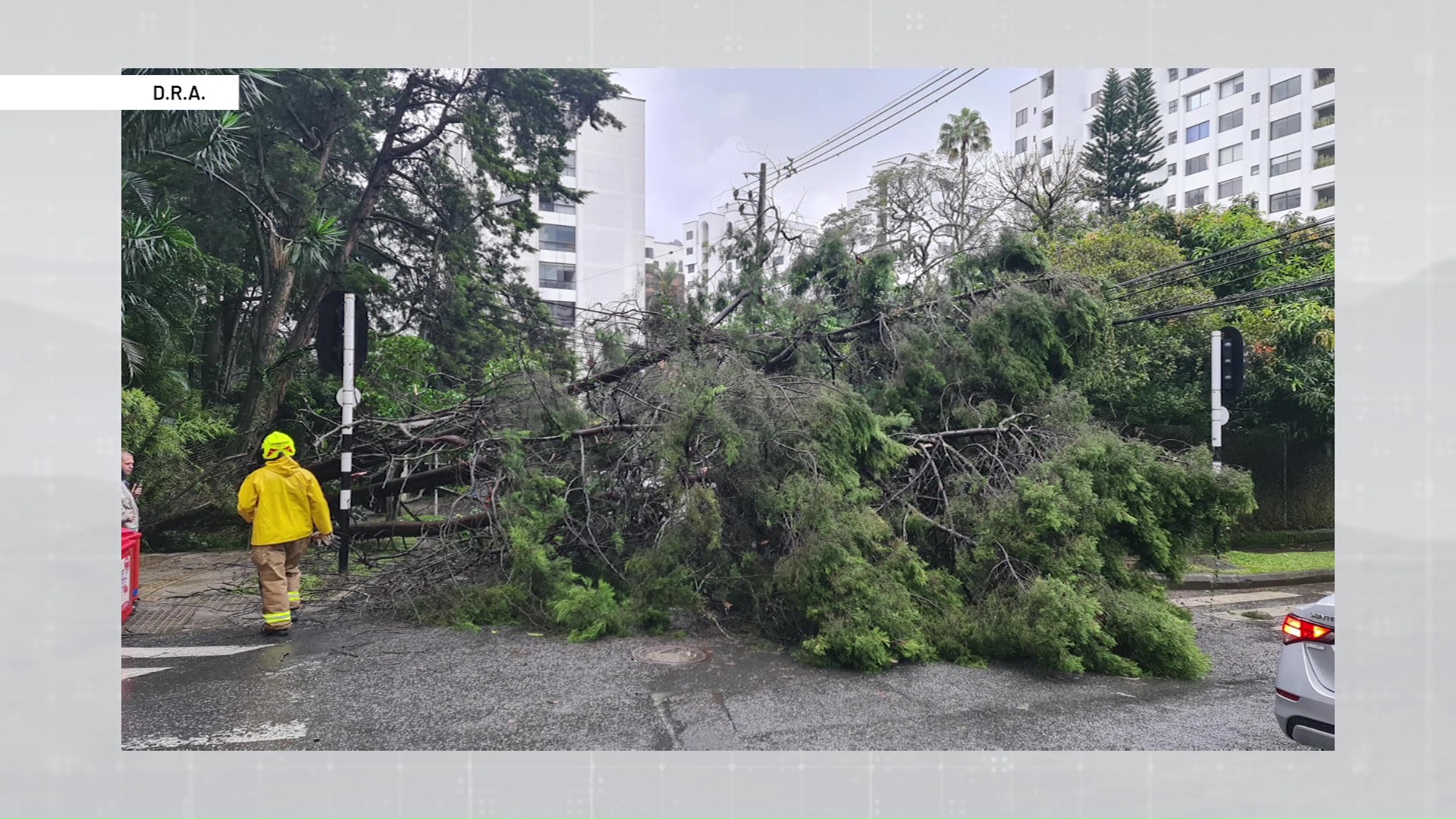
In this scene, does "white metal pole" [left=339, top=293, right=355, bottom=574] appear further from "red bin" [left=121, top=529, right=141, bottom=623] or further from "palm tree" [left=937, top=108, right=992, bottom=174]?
"palm tree" [left=937, top=108, right=992, bottom=174]

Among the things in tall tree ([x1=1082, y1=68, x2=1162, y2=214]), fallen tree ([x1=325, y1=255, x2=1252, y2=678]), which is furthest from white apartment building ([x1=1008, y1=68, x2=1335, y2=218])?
fallen tree ([x1=325, y1=255, x2=1252, y2=678])

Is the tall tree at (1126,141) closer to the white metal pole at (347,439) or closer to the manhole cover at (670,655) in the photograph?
the white metal pole at (347,439)

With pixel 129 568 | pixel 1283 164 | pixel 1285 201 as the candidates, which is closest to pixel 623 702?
pixel 129 568

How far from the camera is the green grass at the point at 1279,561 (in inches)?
464

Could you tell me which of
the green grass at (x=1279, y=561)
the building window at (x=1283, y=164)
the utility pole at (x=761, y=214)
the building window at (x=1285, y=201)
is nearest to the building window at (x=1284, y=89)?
the building window at (x=1283, y=164)

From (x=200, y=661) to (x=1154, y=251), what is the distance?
15.6 meters

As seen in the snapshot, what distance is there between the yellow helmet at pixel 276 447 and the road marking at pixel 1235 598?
8.70m

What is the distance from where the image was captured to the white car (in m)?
4.15

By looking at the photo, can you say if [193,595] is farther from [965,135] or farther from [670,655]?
[965,135]

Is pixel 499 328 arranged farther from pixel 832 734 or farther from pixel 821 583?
pixel 832 734

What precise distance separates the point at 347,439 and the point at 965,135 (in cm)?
2001

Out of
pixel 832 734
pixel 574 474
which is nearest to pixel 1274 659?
pixel 832 734

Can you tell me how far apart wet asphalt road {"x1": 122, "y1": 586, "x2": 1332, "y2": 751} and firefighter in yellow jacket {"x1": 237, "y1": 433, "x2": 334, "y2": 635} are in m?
0.33

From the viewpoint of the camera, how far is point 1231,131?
124 feet
